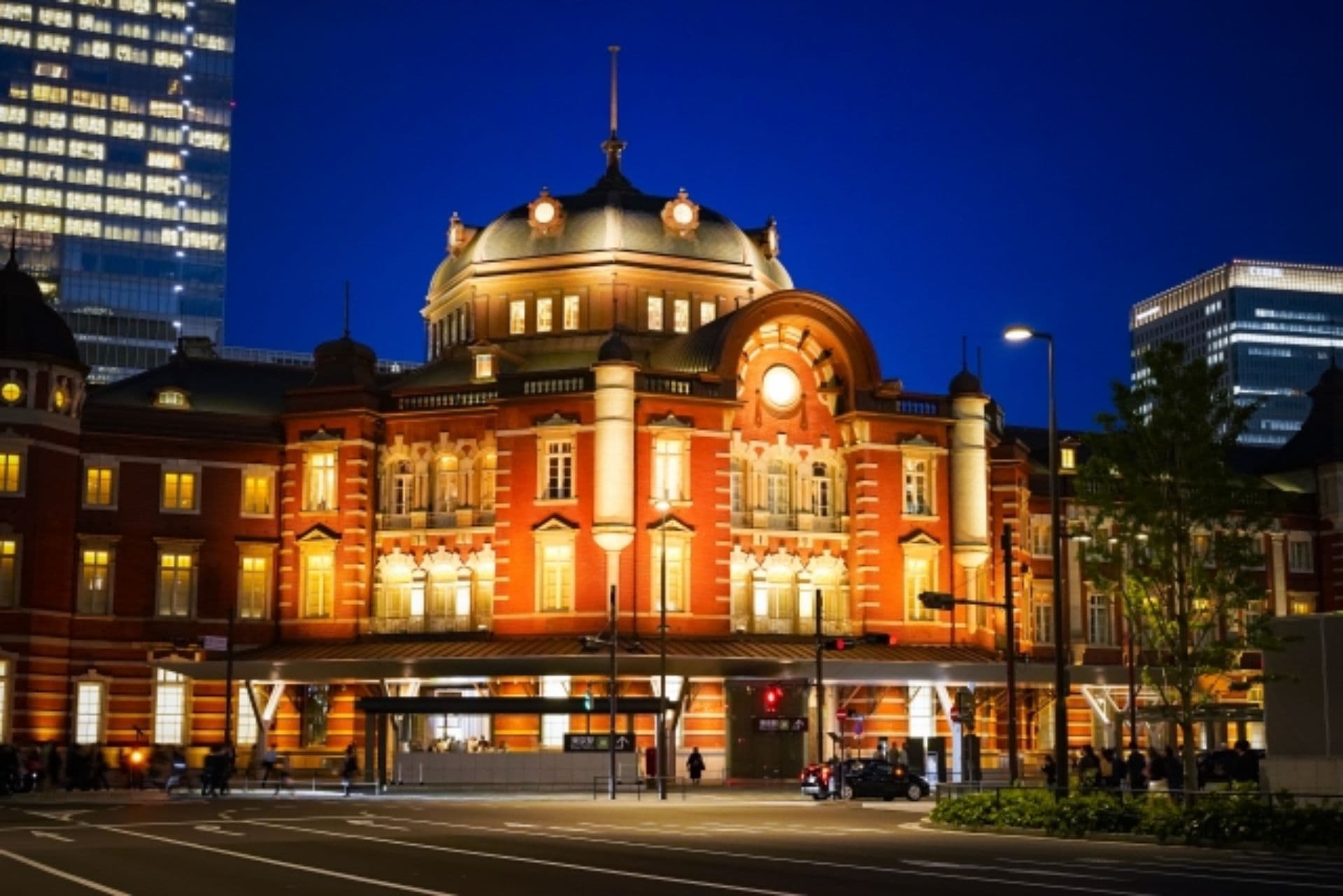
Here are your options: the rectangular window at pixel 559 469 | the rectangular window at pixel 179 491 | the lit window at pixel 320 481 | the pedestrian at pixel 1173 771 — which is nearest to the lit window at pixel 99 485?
the rectangular window at pixel 179 491

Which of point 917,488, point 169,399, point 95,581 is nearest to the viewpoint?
point 95,581

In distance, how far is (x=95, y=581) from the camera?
6869cm

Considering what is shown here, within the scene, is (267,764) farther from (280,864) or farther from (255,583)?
(280,864)

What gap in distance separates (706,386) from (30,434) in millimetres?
23501

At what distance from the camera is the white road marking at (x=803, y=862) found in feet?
76.7

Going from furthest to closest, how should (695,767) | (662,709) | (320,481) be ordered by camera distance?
(320,481) → (695,767) → (662,709)

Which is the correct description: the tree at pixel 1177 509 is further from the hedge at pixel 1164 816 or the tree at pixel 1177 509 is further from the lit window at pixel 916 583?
the lit window at pixel 916 583

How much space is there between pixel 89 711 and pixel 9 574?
5.78m

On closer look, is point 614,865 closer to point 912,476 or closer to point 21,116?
point 912,476

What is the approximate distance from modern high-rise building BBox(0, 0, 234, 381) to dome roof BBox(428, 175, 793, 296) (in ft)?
258

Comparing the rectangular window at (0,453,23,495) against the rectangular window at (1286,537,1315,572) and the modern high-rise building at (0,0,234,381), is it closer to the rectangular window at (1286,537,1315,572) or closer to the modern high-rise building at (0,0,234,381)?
the rectangular window at (1286,537,1315,572)

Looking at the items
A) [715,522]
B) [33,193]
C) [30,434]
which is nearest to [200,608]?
[30,434]

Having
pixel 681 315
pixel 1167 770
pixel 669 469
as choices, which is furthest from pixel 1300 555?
pixel 1167 770

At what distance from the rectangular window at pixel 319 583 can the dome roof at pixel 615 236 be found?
14603 millimetres
